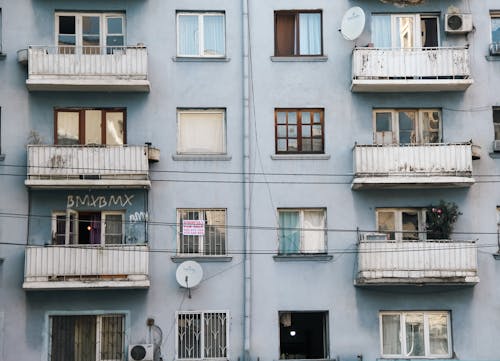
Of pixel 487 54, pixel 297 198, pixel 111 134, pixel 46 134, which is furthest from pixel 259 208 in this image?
pixel 487 54

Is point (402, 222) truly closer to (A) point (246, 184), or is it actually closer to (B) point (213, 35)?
(A) point (246, 184)

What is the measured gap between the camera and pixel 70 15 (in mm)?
30016

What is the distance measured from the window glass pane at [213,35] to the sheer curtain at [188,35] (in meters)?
0.29

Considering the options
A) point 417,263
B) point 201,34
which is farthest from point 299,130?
point 417,263

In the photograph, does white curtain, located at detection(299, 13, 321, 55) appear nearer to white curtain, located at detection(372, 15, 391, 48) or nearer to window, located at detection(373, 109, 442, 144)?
white curtain, located at detection(372, 15, 391, 48)

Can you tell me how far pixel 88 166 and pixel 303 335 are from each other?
9483 millimetres

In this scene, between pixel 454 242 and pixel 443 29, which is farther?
pixel 443 29

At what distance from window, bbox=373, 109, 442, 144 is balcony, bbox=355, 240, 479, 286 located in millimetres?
3662

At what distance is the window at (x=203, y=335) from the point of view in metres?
28.5

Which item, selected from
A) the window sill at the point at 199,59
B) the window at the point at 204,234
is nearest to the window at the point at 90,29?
the window sill at the point at 199,59

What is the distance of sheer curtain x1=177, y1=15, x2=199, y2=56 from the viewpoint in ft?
98.8

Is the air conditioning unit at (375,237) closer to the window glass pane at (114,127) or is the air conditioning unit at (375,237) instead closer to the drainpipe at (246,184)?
the drainpipe at (246,184)

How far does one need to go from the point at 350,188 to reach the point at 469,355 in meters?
6.24

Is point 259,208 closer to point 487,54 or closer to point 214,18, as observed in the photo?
point 214,18
